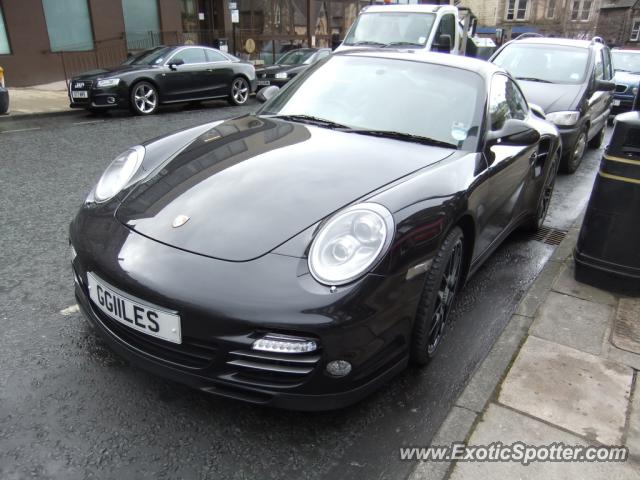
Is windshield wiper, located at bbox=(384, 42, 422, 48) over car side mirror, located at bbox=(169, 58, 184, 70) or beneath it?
over

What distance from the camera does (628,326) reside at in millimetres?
3133

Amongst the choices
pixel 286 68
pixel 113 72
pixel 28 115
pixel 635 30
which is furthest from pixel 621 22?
pixel 28 115

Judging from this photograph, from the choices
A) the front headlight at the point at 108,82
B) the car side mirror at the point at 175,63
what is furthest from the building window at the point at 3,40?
the car side mirror at the point at 175,63

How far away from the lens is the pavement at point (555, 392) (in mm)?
2062

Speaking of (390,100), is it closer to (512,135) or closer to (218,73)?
(512,135)

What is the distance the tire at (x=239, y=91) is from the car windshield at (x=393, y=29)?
3283 millimetres

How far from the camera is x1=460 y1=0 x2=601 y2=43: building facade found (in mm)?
48812

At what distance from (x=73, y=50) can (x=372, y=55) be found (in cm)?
1354

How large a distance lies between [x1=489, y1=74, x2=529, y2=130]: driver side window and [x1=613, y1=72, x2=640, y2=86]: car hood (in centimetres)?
848

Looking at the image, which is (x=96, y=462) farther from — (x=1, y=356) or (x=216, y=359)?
(x=1, y=356)

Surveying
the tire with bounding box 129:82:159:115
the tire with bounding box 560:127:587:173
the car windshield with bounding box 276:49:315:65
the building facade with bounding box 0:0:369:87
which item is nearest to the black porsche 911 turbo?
the tire with bounding box 560:127:587:173

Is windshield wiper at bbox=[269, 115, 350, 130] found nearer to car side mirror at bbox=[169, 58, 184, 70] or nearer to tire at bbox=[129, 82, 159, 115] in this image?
tire at bbox=[129, 82, 159, 115]

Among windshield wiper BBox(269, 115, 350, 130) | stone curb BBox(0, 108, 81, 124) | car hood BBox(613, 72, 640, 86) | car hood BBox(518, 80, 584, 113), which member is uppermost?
windshield wiper BBox(269, 115, 350, 130)

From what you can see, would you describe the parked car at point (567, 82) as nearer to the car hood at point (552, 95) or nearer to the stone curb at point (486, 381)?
the car hood at point (552, 95)
